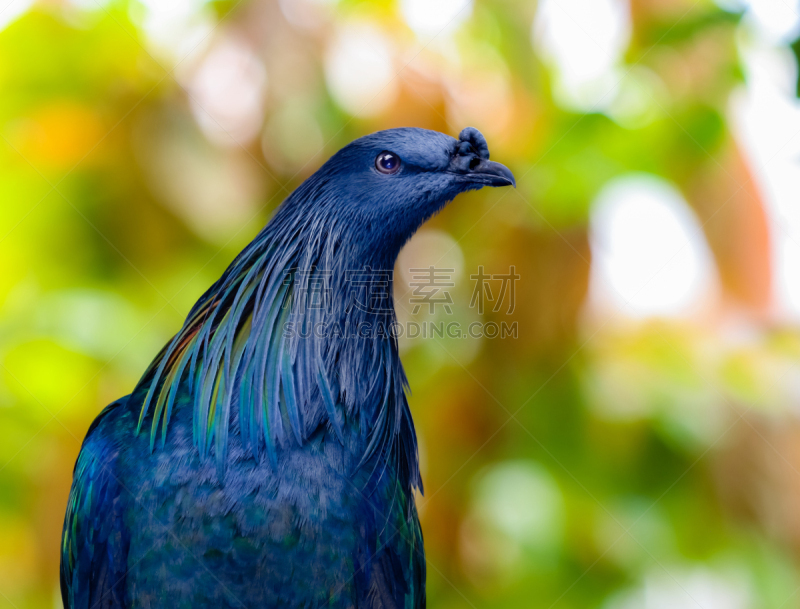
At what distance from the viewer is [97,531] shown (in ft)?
4.93

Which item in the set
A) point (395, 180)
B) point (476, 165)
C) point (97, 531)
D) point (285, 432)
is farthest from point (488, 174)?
point (97, 531)

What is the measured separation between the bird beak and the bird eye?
0.58 ft

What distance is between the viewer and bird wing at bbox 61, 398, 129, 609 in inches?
58.1

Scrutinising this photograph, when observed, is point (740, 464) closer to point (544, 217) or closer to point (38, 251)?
point (544, 217)

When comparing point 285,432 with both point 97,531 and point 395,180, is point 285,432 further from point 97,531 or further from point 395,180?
point 395,180

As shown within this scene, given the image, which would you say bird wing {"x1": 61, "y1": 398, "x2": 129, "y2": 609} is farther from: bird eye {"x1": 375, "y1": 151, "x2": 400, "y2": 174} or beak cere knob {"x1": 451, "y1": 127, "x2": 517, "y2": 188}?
beak cere knob {"x1": 451, "y1": 127, "x2": 517, "y2": 188}

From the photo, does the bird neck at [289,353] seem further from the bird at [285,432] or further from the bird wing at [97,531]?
the bird wing at [97,531]

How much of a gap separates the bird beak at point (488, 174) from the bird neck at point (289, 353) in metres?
0.32

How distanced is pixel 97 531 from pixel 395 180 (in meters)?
1.12

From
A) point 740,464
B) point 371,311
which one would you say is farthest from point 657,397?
point 371,311

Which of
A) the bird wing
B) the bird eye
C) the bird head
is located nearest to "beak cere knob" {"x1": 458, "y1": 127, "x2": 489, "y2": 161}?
the bird head

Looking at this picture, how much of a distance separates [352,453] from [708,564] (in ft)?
6.64

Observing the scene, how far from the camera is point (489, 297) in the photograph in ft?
8.81

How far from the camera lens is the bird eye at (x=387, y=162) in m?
1.56
